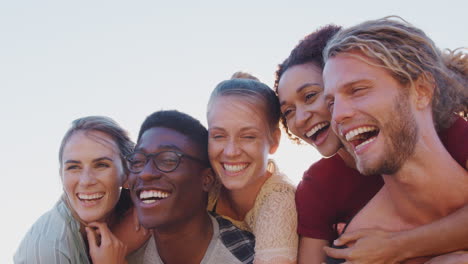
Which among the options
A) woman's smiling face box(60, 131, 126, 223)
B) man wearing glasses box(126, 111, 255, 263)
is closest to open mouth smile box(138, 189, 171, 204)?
man wearing glasses box(126, 111, 255, 263)

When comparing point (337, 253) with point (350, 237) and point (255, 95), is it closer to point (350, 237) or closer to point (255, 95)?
point (350, 237)

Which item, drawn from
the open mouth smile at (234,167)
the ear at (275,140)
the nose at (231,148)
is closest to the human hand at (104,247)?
the open mouth smile at (234,167)

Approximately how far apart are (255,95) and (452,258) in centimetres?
236

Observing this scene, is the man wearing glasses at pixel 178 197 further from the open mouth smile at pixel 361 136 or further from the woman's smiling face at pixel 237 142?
the open mouth smile at pixel 361 136

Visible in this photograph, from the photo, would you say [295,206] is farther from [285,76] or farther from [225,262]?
[285,76]

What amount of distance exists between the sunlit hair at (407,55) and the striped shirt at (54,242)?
3.11 m

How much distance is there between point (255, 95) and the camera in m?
5.08

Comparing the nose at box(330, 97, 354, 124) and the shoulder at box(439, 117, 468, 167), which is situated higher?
the nose at box(330, 97, 354, 124)

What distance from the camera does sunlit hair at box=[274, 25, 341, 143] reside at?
15.4 ft

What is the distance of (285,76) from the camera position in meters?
4.73

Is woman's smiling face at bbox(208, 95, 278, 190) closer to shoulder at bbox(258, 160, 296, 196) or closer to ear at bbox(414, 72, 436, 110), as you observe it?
shoulder at bbox(258, 160, 296, 196)

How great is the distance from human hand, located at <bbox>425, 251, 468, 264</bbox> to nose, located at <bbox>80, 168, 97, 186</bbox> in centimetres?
322

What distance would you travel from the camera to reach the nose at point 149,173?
4863 millimetres

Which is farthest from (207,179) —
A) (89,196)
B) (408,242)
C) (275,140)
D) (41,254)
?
(408,242)
